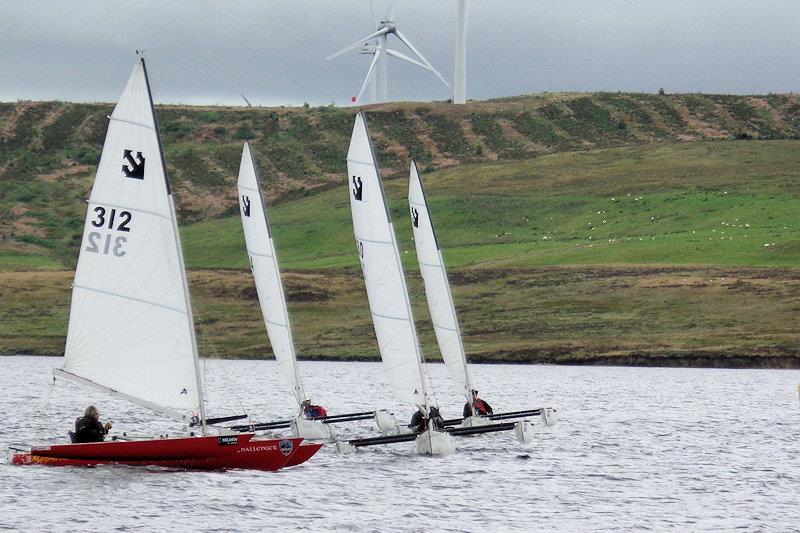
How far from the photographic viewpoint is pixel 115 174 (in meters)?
41.4

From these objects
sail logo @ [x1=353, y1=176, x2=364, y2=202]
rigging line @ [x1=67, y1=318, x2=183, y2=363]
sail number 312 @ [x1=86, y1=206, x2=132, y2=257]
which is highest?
sail logo @ [x1=353, y1=176, x2=364, y2=202]

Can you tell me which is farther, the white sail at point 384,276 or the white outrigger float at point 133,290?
the white sail at point 384,276

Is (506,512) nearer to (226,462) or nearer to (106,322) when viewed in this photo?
(226,462)

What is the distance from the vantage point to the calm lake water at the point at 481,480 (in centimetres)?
3816

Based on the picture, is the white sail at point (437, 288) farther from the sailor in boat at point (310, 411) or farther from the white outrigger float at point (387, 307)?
the sailor in boat at point (310, 411)

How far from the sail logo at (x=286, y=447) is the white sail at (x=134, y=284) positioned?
4.03m

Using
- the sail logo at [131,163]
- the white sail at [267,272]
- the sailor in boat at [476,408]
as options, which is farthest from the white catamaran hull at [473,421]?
the sail logo at [131,163]

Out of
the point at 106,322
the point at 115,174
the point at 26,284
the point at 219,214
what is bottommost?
the point at 106,322

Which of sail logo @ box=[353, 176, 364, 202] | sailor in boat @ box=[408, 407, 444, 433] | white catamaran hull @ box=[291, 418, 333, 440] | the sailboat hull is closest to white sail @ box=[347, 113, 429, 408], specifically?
sail logo @ box=[353, 176, 364, 202]

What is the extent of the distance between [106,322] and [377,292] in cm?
1313

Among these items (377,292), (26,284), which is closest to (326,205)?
(26,284)

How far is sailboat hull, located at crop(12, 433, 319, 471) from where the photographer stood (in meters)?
43.2

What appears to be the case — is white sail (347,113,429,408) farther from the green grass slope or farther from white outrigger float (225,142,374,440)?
the green grass slope

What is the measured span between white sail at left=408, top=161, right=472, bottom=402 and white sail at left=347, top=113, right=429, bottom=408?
6.63 m
